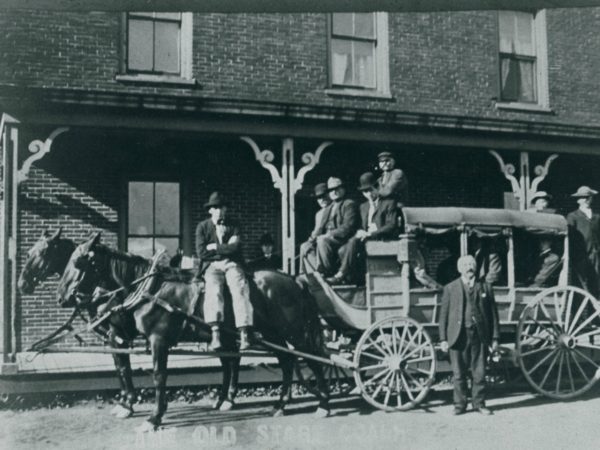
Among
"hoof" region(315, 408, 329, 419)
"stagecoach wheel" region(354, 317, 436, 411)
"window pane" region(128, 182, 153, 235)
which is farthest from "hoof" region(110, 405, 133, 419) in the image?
"window pane" region(128, 182, 153, 235)

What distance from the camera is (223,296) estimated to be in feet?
22.7

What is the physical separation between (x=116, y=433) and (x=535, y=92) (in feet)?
37.5

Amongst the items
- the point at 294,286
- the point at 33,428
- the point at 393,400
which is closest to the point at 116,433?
the point at 33,428

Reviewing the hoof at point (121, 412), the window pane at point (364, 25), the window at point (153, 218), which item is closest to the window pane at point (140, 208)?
the window at point (153, 218)

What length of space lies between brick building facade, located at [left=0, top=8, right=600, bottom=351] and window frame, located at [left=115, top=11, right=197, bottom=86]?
4cm

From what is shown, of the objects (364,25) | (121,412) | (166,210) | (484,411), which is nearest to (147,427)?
(121,412)

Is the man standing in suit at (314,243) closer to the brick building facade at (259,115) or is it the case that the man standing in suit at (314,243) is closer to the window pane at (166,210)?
the brick building facade at (259,115)

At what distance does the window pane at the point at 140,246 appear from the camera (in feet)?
36.1

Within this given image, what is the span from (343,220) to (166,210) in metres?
4.70

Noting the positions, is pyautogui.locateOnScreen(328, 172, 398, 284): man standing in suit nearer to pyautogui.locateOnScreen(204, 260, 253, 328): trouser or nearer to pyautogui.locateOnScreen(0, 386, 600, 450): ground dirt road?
pyautogui.locateOnScreen(204, 260, 253, 328): trouser

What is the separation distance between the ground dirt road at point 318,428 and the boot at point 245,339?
0.85 meters

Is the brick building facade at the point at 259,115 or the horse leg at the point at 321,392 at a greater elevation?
the brick building facade at the point at 259,115

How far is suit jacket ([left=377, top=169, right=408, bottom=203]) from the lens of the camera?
7.56m

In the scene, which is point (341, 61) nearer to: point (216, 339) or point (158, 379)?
point (216, 339)
